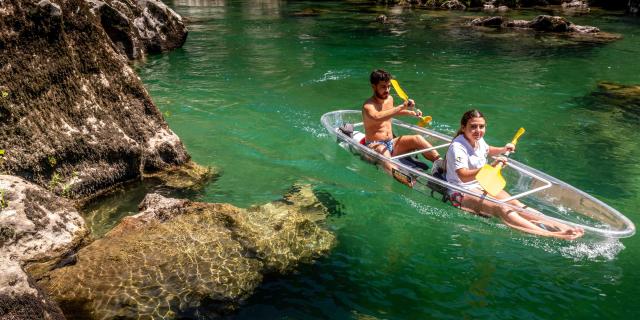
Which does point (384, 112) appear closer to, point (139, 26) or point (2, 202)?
point (2, 202)

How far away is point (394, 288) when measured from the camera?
17.5ft

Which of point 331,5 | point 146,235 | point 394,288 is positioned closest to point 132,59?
point 146,235

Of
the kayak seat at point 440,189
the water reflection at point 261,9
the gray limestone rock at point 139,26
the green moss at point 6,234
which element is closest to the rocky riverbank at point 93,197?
the green moss at point 6,234

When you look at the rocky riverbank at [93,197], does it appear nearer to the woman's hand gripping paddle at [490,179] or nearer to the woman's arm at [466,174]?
the woman's arm at [466,174]

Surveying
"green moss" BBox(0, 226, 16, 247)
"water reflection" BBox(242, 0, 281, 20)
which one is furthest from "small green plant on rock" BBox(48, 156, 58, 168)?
"water reflection" BBox(242, 0, 281, 20)

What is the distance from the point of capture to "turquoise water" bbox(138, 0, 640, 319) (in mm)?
5234

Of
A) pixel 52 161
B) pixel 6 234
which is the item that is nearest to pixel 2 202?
pixel 6 234

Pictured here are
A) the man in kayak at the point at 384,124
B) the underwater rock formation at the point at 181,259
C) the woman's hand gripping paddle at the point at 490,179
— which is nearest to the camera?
the underwater rock formation at the point at 181,259

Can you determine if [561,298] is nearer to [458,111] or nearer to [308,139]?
[308,139]

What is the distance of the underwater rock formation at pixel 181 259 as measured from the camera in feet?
15.1

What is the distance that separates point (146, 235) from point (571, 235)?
4.60 metres

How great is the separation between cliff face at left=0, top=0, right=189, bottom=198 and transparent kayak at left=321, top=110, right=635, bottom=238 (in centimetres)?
323

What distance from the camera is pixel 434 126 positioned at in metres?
10.7

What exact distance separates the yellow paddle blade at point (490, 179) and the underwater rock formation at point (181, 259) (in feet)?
6.36
